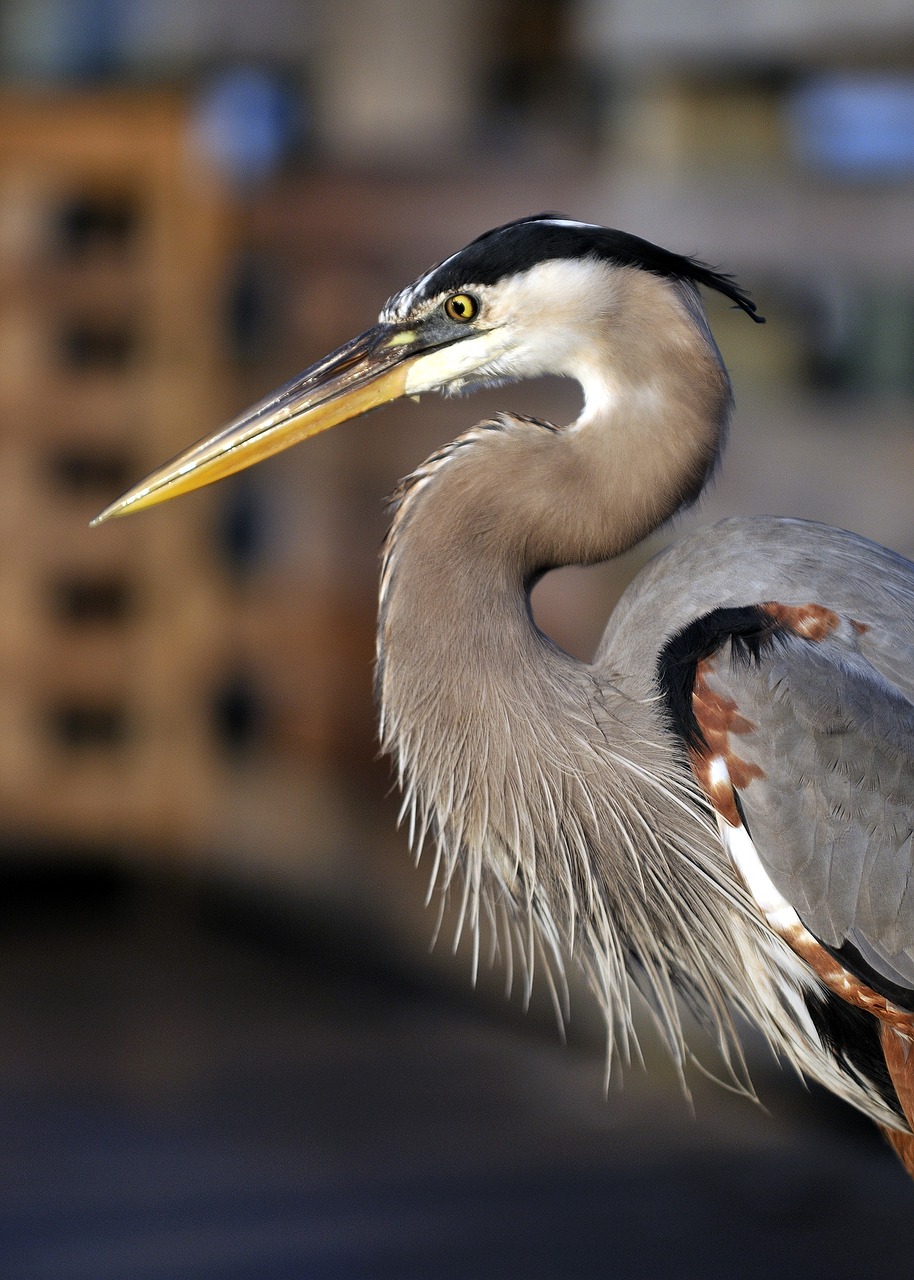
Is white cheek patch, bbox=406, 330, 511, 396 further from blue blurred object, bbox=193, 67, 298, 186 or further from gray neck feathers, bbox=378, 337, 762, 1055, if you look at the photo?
blue blurred object, bbox=193, 67, 298, 186

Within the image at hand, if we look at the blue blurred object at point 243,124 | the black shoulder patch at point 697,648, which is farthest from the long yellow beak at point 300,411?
the blue blurred object at point 243,124

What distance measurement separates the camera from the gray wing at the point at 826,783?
5.79ft

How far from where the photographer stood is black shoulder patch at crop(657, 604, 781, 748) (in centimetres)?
179

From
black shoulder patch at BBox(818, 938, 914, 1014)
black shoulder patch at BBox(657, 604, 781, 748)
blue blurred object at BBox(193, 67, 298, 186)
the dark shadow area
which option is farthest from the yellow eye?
blue blurred object at BBox(193, 67, 298, 186)

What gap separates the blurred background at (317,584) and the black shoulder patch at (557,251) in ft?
5.43

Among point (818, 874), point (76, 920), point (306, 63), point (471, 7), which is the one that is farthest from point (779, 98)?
point (76, 920)

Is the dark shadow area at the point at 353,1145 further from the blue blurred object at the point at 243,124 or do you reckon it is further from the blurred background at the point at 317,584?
the blue blurred object at the point at 243,124

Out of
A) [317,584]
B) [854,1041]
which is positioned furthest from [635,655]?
[317,584]

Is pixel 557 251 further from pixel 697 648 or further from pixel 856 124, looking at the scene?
pixel 856 124

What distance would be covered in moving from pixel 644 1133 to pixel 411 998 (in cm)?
91

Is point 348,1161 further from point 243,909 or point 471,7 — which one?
point 471,7

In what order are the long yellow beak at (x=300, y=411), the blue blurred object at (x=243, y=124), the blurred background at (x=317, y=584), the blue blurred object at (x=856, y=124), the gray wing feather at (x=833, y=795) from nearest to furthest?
the gray wing feather at (x=833, y=795), the long yellow beak at (x=300, y=411), the blurred background at (x=317, y=584), the blue blurred object at (x=856, y=124), the blue blurred object at (x=243, y=124)

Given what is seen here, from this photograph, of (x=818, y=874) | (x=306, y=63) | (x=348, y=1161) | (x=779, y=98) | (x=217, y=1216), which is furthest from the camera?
(x=306, y=63)

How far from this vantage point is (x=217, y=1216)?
322cm
